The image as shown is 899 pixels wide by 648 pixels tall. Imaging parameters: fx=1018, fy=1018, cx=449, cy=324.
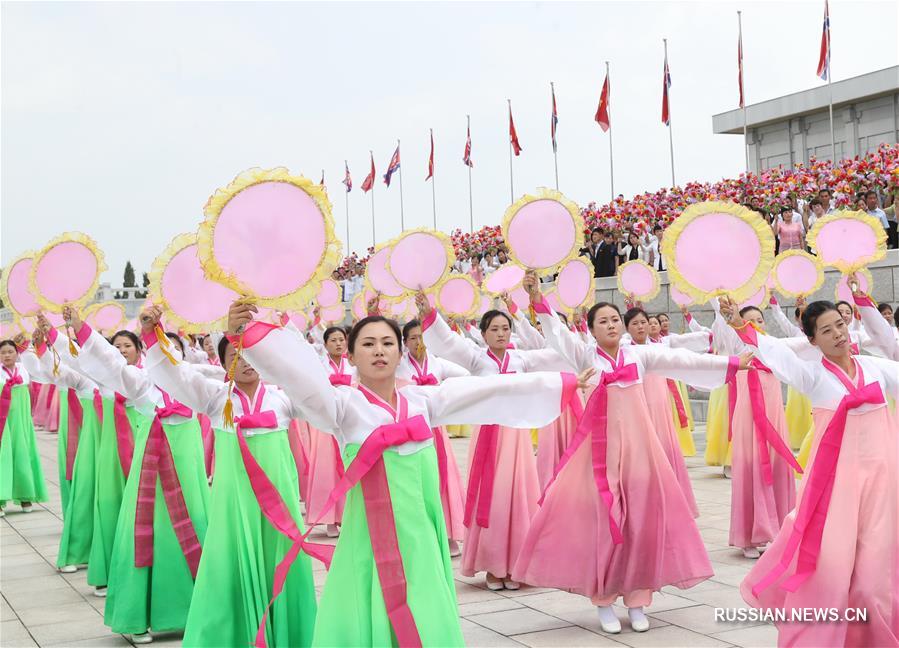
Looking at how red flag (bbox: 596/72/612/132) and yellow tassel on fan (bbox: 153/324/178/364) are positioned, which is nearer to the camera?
yellow tassel on fan (bbox: 153/324/178/364)

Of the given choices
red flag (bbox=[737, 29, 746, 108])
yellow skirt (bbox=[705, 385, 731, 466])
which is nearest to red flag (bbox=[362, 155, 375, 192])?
red flag (bbox=[737, 29, 746, 108])

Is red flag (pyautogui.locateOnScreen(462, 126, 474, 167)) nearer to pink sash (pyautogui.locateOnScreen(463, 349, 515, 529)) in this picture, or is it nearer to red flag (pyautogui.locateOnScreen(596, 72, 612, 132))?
red flag (pyautogui.locateOnScreen(596, 72, 612, 132))

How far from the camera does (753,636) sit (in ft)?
16.9

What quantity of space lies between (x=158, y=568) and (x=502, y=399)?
253cm

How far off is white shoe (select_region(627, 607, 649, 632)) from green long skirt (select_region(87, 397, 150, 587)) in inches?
134

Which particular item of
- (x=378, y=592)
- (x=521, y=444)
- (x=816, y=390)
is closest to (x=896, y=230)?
(x=521, y=444)

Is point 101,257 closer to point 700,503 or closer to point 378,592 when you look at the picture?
point 378,592

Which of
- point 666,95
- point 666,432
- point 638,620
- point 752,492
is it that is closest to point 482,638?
point 638,620

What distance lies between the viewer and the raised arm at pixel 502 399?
4.10 meters

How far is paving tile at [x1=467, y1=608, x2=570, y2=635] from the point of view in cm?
555

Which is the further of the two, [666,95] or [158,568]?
[666,95]

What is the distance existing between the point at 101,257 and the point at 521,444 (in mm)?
2907

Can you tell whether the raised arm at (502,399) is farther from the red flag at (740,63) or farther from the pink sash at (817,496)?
the red flag at (740,63)

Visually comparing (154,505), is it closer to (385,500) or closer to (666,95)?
(385,500)
